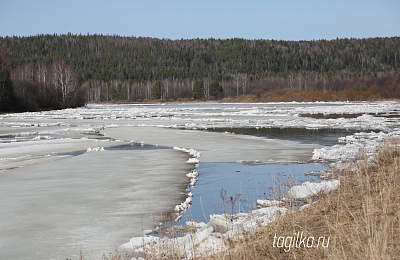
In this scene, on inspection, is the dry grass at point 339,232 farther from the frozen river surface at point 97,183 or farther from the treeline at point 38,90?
the treeline at point 38,90

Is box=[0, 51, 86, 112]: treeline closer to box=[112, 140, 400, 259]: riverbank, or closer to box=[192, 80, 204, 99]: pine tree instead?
box=[112, 140, 400, 259]: riverbank

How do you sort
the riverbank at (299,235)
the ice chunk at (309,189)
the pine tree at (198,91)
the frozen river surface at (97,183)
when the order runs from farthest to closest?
the pine tree at (198,91)
the ice chunk at (309,189)
the frozen river surface at (97,183)
the riverbank at (299,235)

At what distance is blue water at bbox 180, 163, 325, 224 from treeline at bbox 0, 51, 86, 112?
169 ft

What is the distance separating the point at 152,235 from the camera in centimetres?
660

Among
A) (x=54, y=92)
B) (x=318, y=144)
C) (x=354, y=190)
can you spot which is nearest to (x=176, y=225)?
(x=354, y=190)

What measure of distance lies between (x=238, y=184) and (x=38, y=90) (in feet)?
212

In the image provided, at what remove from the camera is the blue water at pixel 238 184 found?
8227mm

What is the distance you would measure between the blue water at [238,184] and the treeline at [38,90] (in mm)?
51449

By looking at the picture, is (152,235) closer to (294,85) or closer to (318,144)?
(318,144)

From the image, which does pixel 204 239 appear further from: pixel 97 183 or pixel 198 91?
pixel 198 91

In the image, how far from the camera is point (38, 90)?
68.7 metres

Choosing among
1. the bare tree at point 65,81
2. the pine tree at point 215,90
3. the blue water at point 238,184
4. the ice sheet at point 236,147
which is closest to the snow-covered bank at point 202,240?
the blue water at point 238,184

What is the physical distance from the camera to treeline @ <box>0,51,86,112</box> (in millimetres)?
58125

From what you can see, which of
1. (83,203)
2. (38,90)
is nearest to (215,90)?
(38,90)
